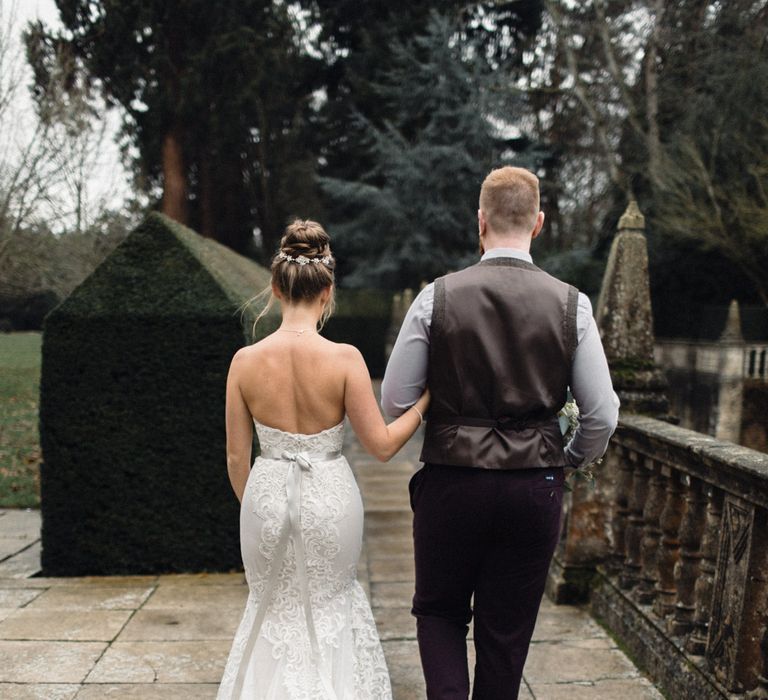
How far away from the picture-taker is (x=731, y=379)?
21.6 metres

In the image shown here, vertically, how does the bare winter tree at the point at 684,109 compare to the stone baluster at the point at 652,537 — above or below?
above

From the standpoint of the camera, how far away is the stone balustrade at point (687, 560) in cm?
280

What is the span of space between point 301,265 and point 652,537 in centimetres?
229

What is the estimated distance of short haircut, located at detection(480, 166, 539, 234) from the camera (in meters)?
2.44

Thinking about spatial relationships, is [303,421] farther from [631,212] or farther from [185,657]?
[631,212]

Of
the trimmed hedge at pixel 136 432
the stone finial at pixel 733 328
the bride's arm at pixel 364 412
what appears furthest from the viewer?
the stone finial at pixel 733 328

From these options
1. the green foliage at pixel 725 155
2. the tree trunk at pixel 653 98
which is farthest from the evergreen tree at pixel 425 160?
the green foliage at pixel 725 155

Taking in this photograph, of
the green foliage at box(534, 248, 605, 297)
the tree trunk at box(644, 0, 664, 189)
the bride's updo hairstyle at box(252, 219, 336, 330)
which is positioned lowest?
the bride's updo hairstyle at box(252, 219, 336, 330)

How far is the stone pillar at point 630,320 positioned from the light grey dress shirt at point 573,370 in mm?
2090

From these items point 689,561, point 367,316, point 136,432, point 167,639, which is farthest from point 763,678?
point 367,316

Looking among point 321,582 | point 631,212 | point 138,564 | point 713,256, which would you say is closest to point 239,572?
point 138,564

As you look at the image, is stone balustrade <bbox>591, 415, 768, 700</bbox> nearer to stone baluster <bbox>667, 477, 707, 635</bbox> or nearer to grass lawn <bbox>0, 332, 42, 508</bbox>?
stone baluster <bbox>667, 477, 707, 635</bbox>

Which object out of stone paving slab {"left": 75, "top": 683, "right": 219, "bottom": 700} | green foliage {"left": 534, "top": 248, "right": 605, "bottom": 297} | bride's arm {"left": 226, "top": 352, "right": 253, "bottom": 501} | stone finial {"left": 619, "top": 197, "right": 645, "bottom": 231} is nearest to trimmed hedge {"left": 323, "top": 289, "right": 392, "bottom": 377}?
green foliage {"left": 534, "top": 248, "right": 605, "bottom": 297}

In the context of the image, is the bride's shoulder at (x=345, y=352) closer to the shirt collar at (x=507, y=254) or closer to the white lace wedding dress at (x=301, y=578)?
the white lace wedding dress at (x=301, y=578)
